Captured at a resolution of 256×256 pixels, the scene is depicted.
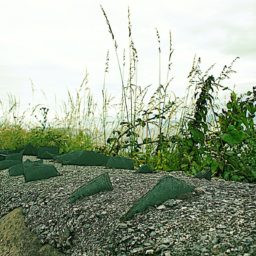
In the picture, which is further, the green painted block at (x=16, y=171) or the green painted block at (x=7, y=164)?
the green painted block at (x=7, y=164)

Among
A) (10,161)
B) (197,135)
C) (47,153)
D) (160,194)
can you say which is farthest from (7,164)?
(160,194)

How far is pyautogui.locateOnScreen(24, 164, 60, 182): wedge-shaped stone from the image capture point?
12.2ft

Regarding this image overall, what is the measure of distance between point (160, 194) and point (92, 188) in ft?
1.56

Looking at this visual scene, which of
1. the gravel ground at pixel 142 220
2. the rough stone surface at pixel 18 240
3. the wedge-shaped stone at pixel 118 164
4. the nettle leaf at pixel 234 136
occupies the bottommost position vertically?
the rough stone surface at pixel 18 240

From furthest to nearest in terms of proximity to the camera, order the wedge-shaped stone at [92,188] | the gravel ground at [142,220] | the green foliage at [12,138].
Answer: the green foliage at [12,138] → the wedge-shaped stone at [92,188] → the gravel ground at [142,220]

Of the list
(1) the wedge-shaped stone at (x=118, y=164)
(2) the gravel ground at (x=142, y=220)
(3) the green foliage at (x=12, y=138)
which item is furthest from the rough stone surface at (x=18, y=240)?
(3) the green foliage at (x=12, y=138)

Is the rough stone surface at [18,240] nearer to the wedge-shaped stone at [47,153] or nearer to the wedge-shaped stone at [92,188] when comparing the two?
the wedge-shaped stone at [92,188]

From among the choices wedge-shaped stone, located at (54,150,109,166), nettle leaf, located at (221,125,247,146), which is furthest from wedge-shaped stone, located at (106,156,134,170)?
nettle leaf, located at (221,125,247,146)

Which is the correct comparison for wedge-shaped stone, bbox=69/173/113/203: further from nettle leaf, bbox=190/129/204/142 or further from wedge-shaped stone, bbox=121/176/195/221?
nettle leaf, bbox=190/129/204/142

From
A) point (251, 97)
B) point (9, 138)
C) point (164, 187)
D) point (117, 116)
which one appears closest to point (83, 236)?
point (164, 187)

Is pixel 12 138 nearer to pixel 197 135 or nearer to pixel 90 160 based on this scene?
pixel 90 160

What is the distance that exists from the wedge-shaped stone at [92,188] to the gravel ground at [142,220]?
3cm

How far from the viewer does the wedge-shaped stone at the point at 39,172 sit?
3.71m

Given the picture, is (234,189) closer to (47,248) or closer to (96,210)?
(96,210)
